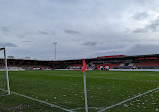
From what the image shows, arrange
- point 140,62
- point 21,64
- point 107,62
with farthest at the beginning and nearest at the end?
point 21,64, point 107,62, point 140,62

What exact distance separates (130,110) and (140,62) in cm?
5178

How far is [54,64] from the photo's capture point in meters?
84.8

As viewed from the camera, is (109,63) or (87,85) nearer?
(87,85)

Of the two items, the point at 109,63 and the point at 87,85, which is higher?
the point at 87,85

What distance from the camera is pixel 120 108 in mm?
4785

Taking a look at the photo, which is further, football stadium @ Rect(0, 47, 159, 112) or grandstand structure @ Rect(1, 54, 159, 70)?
grandstand structure @ Rect(1, 54, 159, 70)

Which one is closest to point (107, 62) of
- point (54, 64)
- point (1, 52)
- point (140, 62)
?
point (140, 62)

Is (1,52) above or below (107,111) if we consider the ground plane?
above

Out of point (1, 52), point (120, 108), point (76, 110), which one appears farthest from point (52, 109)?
point (1, 52)

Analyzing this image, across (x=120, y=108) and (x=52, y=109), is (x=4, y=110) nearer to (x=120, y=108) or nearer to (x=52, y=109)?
(x=52, y=109)

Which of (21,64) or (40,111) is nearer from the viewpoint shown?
(40,111)

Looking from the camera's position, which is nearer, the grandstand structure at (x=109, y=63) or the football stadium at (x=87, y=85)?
the football stadium at (x=87, y=85)

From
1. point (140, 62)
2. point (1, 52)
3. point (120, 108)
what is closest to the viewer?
point (120, 108)

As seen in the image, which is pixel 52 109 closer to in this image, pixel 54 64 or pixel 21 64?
pixel 21 64
